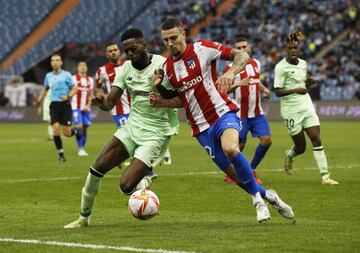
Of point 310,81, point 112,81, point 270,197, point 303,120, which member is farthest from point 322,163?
point 270,197

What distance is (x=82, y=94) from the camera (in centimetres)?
2661

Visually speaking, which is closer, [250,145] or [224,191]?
[224,191]

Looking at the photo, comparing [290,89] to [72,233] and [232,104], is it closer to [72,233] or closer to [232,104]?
[232,104]

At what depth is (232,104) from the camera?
10961 millimetres

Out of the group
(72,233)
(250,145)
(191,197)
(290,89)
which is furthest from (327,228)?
(250,145)

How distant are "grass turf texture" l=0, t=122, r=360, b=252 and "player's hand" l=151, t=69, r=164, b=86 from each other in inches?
65.5

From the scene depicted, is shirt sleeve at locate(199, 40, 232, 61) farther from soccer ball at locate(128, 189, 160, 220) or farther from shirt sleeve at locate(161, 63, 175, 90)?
soccer ball at locate(128, 189, 160, 220)

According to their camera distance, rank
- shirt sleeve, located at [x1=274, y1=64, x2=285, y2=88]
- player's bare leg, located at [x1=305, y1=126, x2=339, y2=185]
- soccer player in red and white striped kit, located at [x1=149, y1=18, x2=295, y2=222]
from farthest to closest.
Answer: shirt sleeve, located at [x1=274, y1=64, x2=285, y2=88] < player's bare leg, located at [x1=305, y1=126, x2=339, y2=185] < soccer player in red and white striped kit, located at [x1=149, y1=18, x2=295, y2=222]

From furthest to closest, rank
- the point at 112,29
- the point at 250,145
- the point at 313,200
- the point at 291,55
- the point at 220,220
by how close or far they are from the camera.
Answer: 1. the point at 112,29
2. the point at 250,145
3. the point at 291,55
4. the point at 313,200
5. the point at 220,220

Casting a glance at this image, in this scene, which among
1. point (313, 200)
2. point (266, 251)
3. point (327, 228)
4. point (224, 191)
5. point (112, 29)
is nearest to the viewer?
point (266, 251)

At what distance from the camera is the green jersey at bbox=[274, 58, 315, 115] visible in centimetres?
1675

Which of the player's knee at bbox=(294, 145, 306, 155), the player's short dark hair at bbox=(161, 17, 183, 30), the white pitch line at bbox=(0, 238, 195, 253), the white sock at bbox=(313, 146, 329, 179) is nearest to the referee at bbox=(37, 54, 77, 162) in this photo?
the player's knee at bbox=(294, 145, 306, 155)

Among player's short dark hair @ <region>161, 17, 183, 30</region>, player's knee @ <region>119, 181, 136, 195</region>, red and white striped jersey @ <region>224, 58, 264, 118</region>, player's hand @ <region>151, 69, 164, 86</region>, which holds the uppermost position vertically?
player's short dark hair @ <region>161, 17, 183, 30</region>

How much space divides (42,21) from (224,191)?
44.5 m
